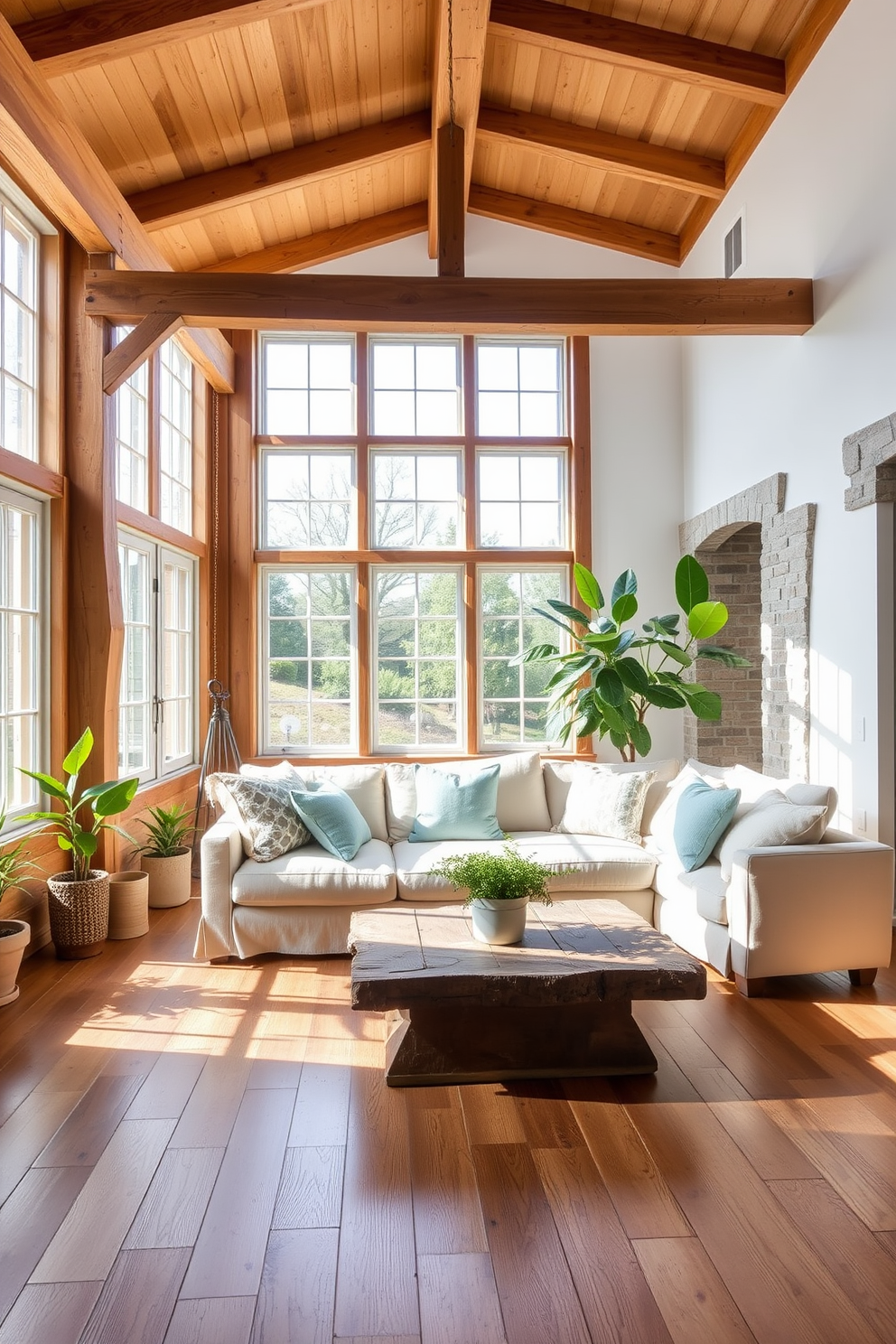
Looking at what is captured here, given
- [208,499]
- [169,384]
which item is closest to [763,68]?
[169,384]

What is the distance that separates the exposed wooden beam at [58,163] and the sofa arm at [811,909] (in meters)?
4.13

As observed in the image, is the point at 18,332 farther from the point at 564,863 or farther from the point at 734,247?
the point at 734,247

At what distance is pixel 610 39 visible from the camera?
5051 millimetres

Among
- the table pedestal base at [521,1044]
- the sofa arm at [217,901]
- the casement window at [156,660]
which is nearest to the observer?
the table pedestal base at [521,1044]

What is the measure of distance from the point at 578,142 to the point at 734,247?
1.24m

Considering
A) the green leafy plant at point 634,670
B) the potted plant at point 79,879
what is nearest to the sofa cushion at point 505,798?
the green leafy plant at point 634,670

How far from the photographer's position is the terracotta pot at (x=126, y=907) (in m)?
4.61

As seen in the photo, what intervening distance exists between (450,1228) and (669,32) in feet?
18.9

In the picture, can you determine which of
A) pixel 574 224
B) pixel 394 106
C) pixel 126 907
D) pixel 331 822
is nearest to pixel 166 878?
pixel 126 907

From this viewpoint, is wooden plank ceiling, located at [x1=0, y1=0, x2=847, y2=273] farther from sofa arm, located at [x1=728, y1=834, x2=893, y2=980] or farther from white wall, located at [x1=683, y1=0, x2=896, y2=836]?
sofa arm, located at [x1=728, y1=834, x2=893, y2=980]

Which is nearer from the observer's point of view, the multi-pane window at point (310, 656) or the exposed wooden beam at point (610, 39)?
the exposed wooden beam at point (610, 39)

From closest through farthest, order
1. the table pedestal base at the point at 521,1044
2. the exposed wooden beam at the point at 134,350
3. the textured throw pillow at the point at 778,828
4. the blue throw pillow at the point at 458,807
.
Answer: the table pedestal base at the point at 521,1044 → the textured throw pillow at the point at 778,828 → the exposed wooden beam at the point at 134,350 → the blue throw pillow at the point at 458,807

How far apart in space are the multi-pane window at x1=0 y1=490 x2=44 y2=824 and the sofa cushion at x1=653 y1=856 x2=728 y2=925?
3.01 m

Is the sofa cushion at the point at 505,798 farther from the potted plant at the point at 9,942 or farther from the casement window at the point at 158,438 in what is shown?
the casement window at the point at 158,438
